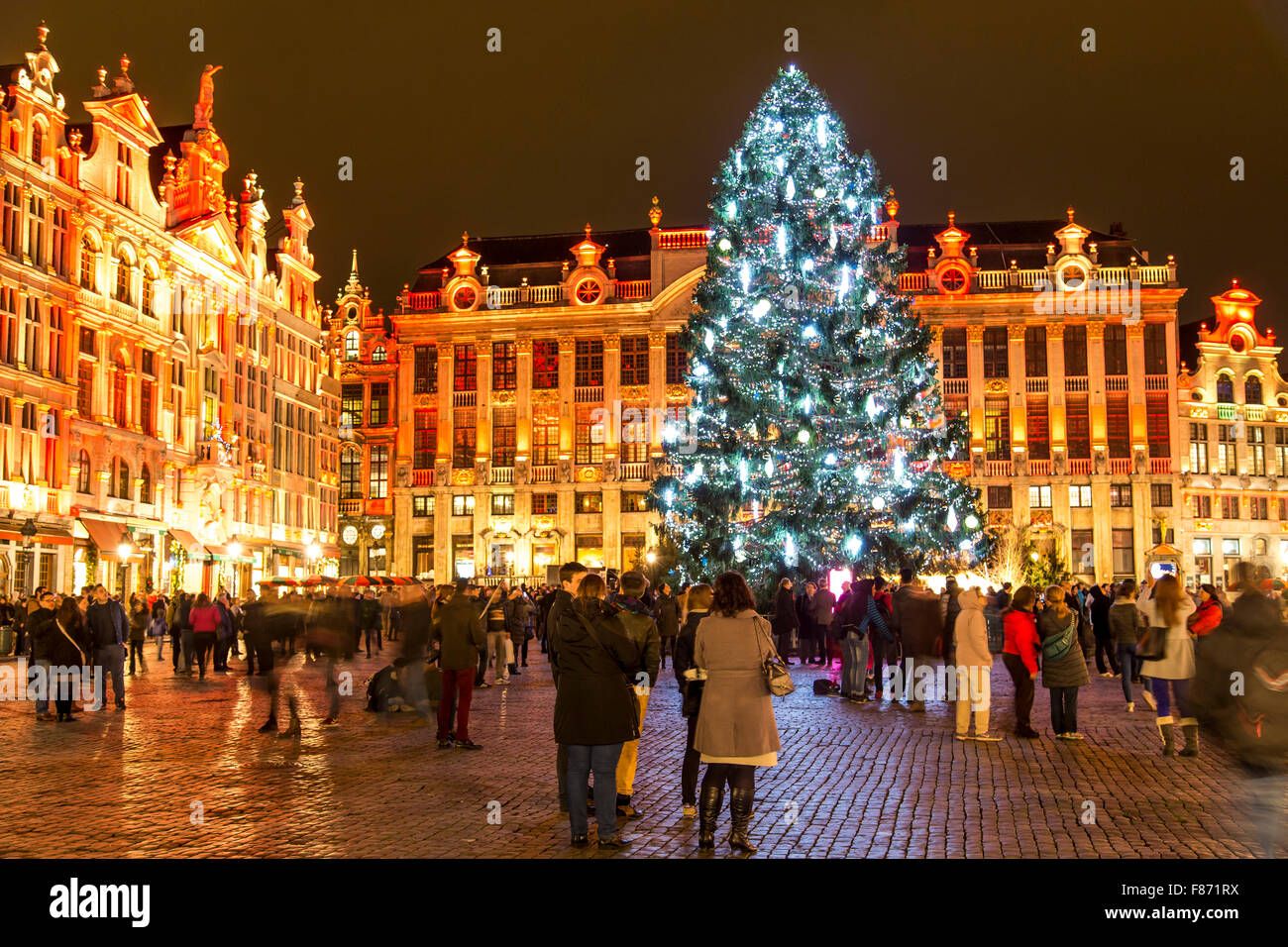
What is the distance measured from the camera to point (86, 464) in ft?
147

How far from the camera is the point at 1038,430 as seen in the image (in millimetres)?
67125

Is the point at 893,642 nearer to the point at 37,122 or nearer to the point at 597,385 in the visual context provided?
the point at 37,122

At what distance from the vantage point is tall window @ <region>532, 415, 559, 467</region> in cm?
6956

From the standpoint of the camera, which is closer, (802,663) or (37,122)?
Answer: (802,663)

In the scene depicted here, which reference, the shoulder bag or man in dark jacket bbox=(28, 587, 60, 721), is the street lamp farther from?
the shoulder bag

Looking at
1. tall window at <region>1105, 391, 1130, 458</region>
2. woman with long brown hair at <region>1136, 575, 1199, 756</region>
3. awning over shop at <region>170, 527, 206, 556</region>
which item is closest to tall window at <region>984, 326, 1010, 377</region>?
tall window at <region>1105, 391, 1130, 458</region>

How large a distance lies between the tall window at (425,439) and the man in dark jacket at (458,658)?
5720 centimetres

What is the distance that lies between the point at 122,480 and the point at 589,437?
1067 inches

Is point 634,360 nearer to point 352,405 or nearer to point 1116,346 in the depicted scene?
point 352,405

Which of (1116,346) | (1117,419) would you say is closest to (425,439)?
(1117,419)

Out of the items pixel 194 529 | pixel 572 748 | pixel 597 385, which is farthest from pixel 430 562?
pixel 572 748
